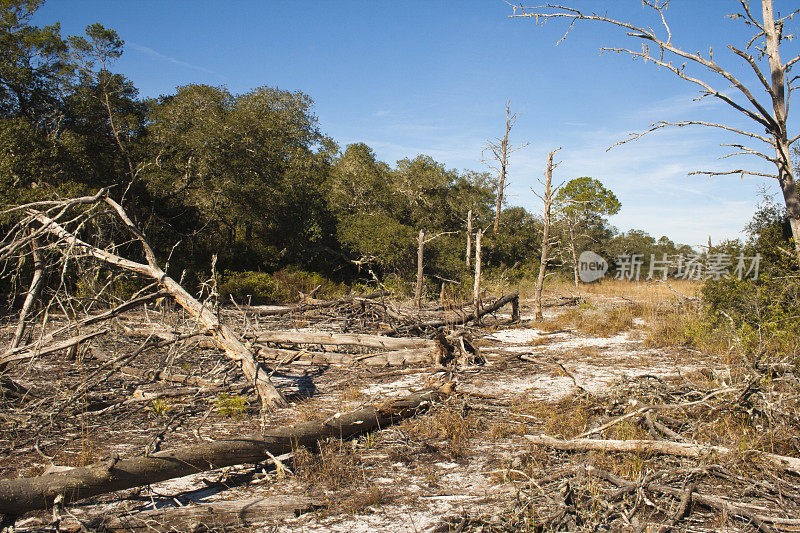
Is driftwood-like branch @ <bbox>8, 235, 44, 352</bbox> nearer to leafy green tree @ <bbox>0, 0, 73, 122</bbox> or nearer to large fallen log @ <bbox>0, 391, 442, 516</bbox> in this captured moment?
large fallen log @ <bbox>0, 391, 442, 516</bbox>

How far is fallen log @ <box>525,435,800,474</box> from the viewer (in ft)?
12.7

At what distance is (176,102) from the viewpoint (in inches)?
706

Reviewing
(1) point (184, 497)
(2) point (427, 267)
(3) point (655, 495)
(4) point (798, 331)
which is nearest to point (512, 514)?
(3) point (655, 495)

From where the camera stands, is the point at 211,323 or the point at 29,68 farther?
the point at 29,68

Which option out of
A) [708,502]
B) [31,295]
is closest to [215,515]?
[708,502]

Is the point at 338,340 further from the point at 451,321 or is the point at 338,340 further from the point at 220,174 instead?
the point at 220,174

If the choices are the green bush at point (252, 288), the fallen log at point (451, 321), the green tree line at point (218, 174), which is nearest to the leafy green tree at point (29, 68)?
the green tree line at point (218, 174)

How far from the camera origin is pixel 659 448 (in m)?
4.20

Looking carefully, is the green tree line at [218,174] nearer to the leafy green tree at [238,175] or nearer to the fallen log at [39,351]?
the leafy green tree at [238,175]

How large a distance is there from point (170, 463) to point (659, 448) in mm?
4142

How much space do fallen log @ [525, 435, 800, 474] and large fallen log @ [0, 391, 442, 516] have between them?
6.37 ft

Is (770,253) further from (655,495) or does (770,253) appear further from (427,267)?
(427,267)

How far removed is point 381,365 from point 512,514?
523cm

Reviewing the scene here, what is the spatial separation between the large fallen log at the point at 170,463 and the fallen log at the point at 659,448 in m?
1.94
